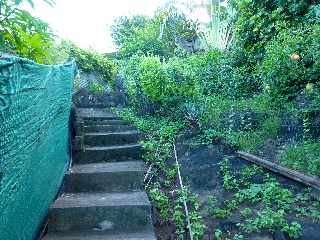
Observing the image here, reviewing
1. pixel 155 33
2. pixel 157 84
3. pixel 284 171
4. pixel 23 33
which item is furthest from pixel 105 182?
pixel 155 33

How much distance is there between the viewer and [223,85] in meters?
10.8

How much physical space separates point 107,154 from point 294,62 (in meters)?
4.23

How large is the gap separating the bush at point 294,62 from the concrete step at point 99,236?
14.3ft

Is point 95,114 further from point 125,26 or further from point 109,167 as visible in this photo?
point 125,26

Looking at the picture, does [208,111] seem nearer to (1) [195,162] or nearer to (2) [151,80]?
(2) [151,80]

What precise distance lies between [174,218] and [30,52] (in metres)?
2.82

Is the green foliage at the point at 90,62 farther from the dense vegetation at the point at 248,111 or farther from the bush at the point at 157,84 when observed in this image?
the bush at the point at 157,84

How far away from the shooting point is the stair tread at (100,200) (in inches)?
171

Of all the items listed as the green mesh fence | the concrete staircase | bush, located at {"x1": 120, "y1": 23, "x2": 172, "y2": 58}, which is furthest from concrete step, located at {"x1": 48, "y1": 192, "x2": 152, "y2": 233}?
bush, located at {"x1": 120, "y1": 23, "x2": 172, "y2": 58}

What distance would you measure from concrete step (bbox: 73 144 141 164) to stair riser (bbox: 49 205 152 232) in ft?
5.13

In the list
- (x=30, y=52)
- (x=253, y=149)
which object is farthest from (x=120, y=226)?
(x=253, y=149)

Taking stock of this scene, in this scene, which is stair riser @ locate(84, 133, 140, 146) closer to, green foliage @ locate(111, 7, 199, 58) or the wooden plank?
the wooden plank

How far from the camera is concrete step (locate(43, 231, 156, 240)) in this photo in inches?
156

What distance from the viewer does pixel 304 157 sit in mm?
5469
